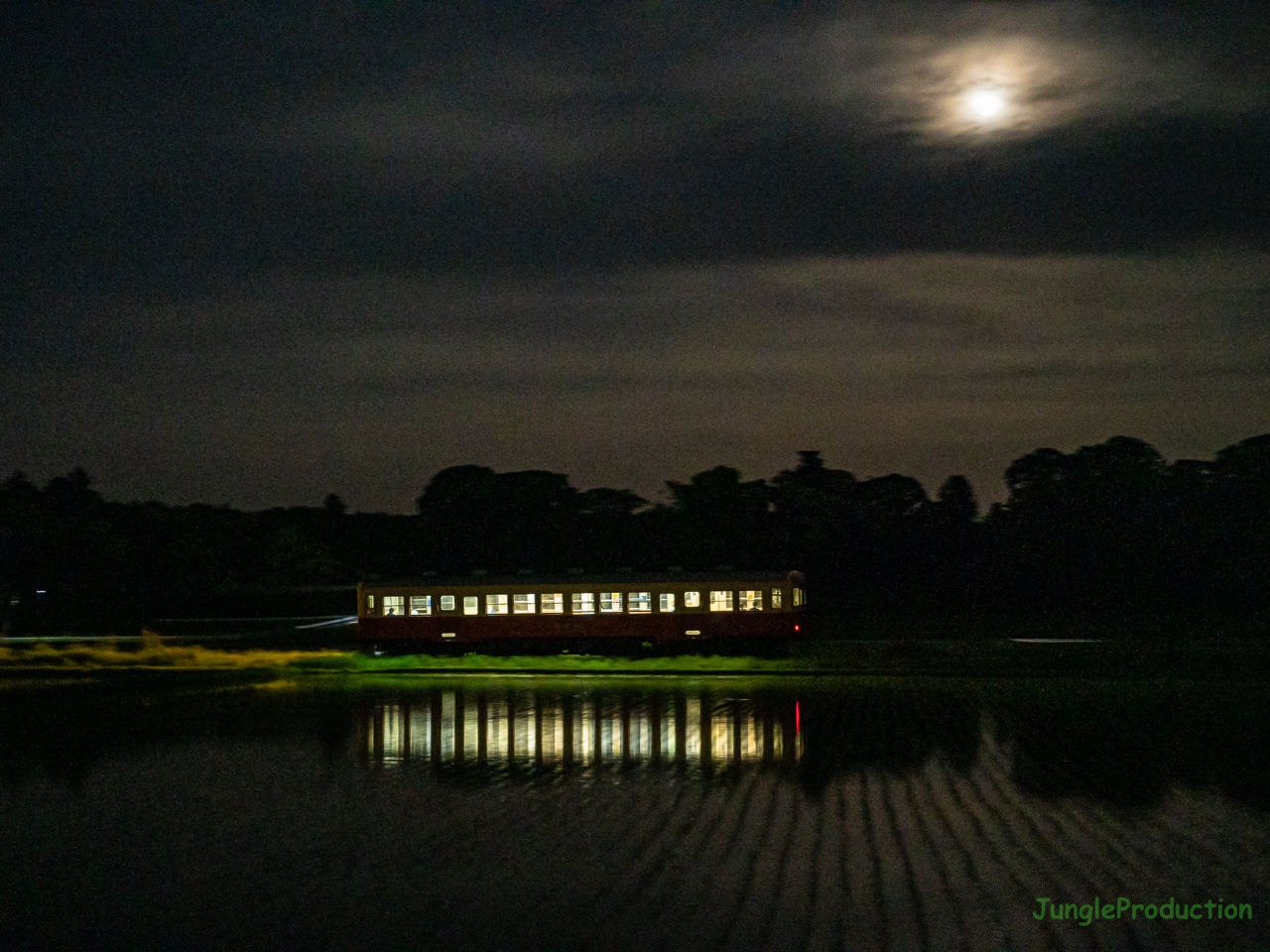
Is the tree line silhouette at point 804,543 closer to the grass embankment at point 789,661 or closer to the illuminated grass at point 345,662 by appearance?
the grass embankment at point 789,661

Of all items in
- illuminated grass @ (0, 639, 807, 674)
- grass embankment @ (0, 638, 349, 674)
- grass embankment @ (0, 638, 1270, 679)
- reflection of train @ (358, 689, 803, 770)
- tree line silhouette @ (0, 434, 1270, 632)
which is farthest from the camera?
tree line silhouette @ (0, 434, 1270, 632)

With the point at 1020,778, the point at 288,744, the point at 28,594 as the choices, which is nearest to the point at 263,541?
the point at 28,594

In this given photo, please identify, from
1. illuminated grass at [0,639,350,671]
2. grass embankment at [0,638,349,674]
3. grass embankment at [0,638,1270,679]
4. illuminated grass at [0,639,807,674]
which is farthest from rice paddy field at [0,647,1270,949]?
illuminated grass at [0,639,350,671]

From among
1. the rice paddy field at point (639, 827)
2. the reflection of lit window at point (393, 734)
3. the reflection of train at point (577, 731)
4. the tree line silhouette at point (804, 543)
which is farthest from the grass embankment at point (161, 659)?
the tree line silhouette at point (804, 543)

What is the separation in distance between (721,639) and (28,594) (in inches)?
1920

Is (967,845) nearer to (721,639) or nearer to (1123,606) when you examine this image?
(721,639)

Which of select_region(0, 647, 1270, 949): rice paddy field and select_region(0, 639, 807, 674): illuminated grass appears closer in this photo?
select_region(0, 647, 1270, 949): rice paddy field

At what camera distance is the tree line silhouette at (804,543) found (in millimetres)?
61094

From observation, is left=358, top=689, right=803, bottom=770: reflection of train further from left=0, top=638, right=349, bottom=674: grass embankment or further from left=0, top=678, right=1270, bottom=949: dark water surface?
left=0, top=638, right=349, bottom=674: grass embankment

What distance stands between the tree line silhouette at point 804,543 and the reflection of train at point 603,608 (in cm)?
2057

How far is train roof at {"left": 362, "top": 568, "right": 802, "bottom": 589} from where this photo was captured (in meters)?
38.6

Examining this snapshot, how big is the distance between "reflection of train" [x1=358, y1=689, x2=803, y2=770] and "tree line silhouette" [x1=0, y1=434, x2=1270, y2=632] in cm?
3679

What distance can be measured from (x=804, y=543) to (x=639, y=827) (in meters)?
58.0

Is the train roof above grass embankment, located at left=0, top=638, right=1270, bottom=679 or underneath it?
above
